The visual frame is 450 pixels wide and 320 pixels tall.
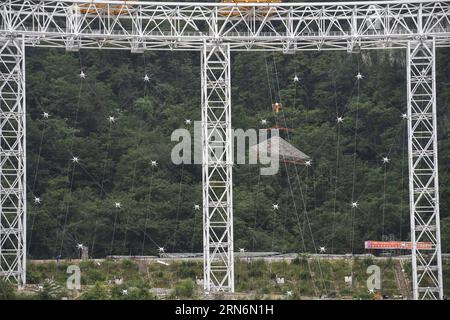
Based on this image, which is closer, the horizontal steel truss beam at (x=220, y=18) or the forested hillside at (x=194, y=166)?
the horizontal steel truss beam at (x=220, y=18)

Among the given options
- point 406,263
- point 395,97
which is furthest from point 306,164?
point 406,263

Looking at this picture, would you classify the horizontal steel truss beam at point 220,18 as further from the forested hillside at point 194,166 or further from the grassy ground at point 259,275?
the forested hillside at point 194,166

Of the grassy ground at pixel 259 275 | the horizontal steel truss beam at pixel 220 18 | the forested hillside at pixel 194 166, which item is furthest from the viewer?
the forested hillside at pixel 194 166

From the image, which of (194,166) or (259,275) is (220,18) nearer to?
(259,275)

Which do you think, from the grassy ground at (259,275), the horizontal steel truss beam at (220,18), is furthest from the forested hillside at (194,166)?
the horizontal steel truss beam at (220,18)

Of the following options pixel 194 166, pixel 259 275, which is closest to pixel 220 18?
pixel 259 275

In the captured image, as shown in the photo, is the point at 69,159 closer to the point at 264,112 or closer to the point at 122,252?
the point at 122,252

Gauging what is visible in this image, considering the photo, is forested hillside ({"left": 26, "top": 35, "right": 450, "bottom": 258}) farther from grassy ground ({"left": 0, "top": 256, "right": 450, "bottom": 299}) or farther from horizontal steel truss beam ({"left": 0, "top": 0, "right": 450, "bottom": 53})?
horizontal steel truss beam ({"left": 0, "top": 0, "right": 450, "bottom": 53})
